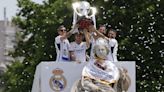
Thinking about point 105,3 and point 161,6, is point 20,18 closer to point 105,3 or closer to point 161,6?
point 105,3

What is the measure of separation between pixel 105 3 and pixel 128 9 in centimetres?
109

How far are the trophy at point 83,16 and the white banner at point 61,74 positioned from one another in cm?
113

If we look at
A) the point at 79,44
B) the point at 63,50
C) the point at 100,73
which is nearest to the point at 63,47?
the point at 63,50

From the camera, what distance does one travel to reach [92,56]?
11.5 metres

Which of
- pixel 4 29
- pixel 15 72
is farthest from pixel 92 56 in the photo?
pixel 4 29

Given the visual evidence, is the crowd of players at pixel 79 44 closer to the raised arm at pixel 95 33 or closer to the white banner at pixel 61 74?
the raised arm at pixel 95 33

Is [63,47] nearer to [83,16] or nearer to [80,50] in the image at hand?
[80,50]

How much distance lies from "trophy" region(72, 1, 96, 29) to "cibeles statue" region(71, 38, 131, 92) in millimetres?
953

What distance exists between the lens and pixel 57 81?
11539 mm

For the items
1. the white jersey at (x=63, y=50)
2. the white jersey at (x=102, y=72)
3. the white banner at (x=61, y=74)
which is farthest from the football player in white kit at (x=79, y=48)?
the white jersey at (x=102, y=72)

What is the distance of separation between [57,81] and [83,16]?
1.57 meters

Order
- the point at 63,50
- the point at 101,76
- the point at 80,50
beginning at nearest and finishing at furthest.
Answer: the point at 101,76 → the point at 80,50 → the point at 63,50

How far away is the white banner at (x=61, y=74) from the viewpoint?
453 inches

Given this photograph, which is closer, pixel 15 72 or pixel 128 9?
pixel 128 9
